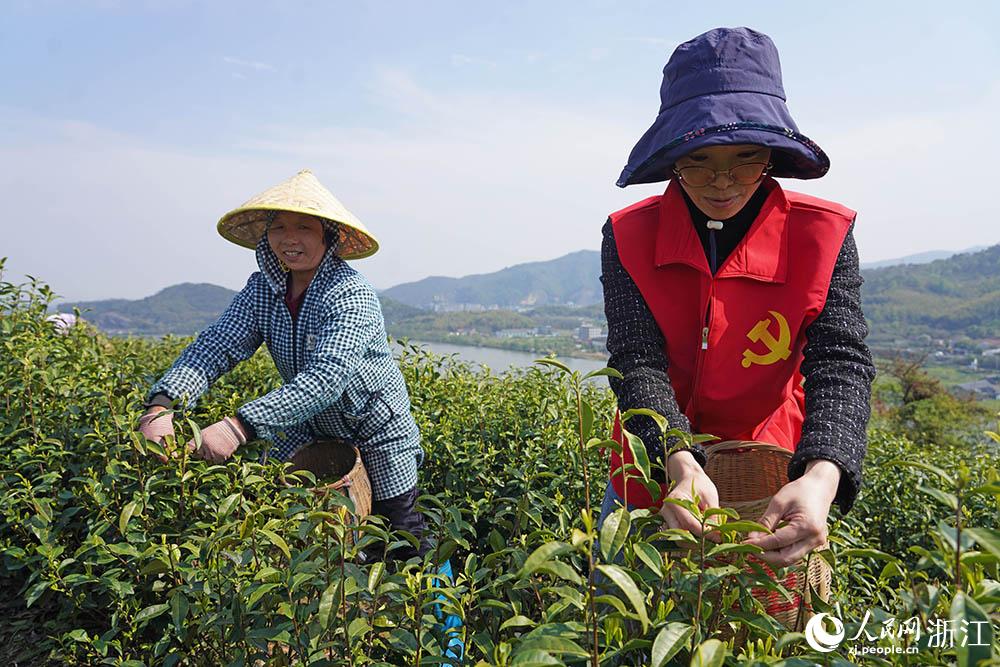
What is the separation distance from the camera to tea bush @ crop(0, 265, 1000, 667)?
0.98m

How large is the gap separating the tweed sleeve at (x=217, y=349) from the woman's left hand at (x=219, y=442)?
36 centimetres

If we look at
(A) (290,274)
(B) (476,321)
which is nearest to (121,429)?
(A) (290,274)

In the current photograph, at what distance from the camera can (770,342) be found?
1.76 metres

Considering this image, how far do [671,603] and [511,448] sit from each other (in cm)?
196

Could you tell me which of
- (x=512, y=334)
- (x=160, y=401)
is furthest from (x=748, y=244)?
(x=512, y=334)

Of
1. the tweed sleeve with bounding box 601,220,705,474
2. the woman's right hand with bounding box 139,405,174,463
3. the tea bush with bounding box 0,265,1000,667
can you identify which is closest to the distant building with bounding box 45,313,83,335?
the tea bush with bounding box 0,265,1000,667

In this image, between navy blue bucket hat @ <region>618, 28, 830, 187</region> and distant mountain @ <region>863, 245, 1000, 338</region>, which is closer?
navy blue bucket hat @ <region>618, 28, 830, 187</region>

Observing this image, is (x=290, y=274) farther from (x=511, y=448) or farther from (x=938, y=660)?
(x=938, y=660)

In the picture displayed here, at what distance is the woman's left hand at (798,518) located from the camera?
123cm

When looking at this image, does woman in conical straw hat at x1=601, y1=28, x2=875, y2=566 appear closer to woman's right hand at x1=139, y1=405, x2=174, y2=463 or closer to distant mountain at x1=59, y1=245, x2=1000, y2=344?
woman's right hand at x1=139, y1=405, x2=174, y2=463

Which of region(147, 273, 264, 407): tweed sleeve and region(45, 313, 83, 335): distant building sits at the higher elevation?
region(45, 313, 83, 335): distant building

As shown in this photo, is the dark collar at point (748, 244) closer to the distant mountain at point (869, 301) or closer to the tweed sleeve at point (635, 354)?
the tweed sleeve at point (635, 354)

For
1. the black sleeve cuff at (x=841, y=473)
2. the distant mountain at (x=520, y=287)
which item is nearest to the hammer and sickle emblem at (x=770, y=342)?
the black sleeve cuff at (x=841, y=473)

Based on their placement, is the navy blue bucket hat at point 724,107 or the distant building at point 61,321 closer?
the navy blue bucket hat at point 724,107
